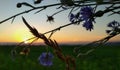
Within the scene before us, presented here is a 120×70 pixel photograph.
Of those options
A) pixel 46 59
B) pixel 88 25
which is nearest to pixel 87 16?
pixel 88 25

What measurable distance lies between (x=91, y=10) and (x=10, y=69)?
4.96 metres

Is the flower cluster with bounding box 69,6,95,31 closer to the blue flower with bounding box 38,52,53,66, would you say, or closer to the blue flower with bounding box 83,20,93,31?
the blue flower with bounding box 83,20,93,31

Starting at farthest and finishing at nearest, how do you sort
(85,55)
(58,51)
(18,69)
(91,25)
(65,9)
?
(18,69) → (65,9) → (91,25) → (85,55) → (58,51)

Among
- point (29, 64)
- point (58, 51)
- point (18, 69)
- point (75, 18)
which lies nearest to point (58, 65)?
point (29, 64)

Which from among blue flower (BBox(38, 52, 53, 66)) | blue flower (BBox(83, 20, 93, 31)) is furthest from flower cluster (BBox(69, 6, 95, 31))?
blue flower (BBox(38, 52, 53, 66))

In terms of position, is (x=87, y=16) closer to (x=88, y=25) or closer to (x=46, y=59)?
(x=88, y=25)

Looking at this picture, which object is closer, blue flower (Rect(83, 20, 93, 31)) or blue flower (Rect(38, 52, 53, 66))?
blue flower (Rect(38, 52, 53, 66))

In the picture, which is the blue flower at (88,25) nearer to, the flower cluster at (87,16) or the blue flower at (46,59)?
the flower cluster at (87,16)

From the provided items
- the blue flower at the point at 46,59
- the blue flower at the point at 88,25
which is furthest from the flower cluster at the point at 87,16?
the blue flower at the point at 46,59

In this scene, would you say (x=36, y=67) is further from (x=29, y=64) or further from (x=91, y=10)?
(x=91, y=10)

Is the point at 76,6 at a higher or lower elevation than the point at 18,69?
higher

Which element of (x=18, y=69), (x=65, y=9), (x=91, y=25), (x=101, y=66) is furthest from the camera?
(x=101, y=66)

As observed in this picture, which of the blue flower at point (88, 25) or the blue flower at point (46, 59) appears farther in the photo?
the blue flower at point (88, 25)

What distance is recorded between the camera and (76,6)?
1.23 meters
